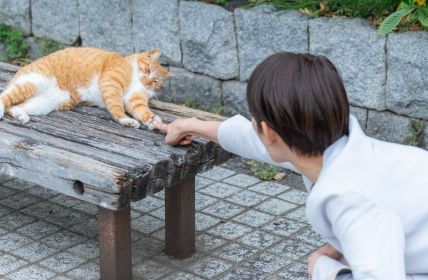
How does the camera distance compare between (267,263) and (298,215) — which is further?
(298,215)

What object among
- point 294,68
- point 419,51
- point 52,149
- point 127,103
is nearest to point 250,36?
point 419,51

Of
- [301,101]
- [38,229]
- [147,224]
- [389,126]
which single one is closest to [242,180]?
[147,224]

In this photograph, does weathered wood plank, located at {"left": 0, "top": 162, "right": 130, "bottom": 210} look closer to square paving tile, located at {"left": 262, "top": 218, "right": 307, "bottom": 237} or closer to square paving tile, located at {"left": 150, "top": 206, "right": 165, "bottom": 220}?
square paving tile, located at {"left": 150, "top": 206, "right": 165, "bottom": 220}

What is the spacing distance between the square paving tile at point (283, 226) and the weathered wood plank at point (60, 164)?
4.04ft

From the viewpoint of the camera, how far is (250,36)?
5.48 m

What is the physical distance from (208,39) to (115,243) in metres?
2.41

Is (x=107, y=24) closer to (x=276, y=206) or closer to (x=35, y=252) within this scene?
(x=276, y=206)

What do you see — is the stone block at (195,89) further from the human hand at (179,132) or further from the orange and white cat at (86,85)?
the human hand at (179,132)

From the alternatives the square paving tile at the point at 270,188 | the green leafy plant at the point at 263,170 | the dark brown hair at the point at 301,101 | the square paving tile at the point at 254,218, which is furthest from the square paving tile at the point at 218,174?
the dark brown hair at the point at 301,101

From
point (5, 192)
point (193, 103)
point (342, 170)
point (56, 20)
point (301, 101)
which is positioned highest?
point (301, 101)

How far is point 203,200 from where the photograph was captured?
469 cm

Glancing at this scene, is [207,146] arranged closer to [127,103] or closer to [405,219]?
[127,103]

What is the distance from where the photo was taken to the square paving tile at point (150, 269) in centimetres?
384

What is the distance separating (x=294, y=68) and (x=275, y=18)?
3.15m
